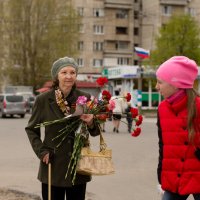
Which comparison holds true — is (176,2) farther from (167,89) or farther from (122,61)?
(167,89)

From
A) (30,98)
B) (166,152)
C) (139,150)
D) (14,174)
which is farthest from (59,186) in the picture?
(30,98)

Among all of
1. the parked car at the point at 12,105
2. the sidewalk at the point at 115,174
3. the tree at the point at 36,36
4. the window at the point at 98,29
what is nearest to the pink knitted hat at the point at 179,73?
the sidewalk at the point at 115,174

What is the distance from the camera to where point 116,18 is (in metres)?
87.6

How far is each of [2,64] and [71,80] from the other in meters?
61.7

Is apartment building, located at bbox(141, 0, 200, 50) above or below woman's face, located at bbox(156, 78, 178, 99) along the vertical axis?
above

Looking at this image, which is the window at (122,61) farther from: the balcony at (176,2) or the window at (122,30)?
the balcony at (176,2)

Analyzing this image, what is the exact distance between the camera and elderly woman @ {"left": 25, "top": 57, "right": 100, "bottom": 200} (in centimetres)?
467

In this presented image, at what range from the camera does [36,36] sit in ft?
216

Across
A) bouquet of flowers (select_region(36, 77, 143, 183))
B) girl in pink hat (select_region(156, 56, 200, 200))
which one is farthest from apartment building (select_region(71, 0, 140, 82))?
girl in pink hat (select_region(156, 56, 200, 200))

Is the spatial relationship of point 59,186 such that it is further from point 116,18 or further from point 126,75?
point 116,18

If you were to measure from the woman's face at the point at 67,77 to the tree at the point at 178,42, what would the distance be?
43.2 metres

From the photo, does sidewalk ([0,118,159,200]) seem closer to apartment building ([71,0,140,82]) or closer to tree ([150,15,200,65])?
tree ([150,15,200,65])

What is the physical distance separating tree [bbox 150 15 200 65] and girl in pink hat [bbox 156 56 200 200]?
144 feet

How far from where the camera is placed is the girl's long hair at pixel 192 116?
4.03m
